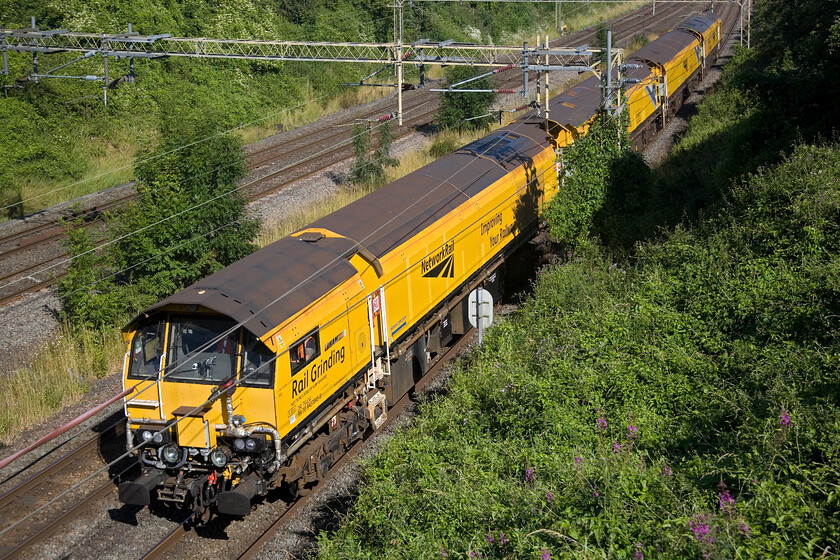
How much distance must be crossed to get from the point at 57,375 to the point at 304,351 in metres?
7.32

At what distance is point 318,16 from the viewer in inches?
1913

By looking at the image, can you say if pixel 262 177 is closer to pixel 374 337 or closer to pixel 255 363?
pixel 374 337

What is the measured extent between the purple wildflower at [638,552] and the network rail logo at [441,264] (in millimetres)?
7629

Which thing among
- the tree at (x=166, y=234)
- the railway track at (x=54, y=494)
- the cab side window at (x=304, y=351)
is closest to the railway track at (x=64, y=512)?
the railway track at (x=54, y=494)

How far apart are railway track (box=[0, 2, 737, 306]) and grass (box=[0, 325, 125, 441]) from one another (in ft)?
9.53

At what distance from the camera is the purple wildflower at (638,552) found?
6.63 m

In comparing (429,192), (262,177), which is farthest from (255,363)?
(262,177)

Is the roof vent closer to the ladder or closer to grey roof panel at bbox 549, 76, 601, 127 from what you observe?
the ladder

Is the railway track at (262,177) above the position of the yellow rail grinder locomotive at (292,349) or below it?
below

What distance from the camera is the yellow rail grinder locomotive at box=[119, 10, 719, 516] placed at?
984 cm

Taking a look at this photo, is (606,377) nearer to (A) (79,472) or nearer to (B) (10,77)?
(A) (79,472)

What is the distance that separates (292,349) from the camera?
10180 mm

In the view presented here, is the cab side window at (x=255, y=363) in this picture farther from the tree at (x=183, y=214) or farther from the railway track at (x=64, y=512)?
the tree at (x=183, y=214)

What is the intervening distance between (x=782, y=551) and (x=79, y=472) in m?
10.3
